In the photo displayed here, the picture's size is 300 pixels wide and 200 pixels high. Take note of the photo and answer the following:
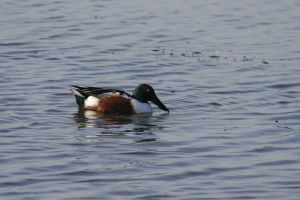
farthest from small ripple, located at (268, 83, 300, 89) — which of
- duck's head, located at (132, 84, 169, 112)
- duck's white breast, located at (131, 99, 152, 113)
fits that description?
duck's white breast, located at (131, 99, 152, 113)

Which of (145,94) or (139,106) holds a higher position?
(145,94)

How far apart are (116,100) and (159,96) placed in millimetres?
1266

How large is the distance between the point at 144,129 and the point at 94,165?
8.34 feet

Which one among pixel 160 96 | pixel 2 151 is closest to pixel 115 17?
pixel 160 96

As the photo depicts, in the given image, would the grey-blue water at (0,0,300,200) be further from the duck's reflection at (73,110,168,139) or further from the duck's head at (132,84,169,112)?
the duck's head at (132,84,169,112)

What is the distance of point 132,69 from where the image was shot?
51.1 feet

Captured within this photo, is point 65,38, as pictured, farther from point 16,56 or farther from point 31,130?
point 31,130

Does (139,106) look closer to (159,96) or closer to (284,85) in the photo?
(159,96)

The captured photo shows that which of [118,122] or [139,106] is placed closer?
[118,122]

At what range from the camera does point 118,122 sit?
11922 mm

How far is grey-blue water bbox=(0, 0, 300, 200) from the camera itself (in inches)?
329

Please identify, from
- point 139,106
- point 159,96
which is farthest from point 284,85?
point 139,106

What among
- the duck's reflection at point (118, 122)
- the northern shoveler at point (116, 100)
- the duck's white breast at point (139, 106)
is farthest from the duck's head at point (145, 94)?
the duck's reflection at point (118, 122)

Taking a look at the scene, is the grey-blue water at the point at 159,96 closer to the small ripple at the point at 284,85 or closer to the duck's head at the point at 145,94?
the small ripple at the point at 284,85
